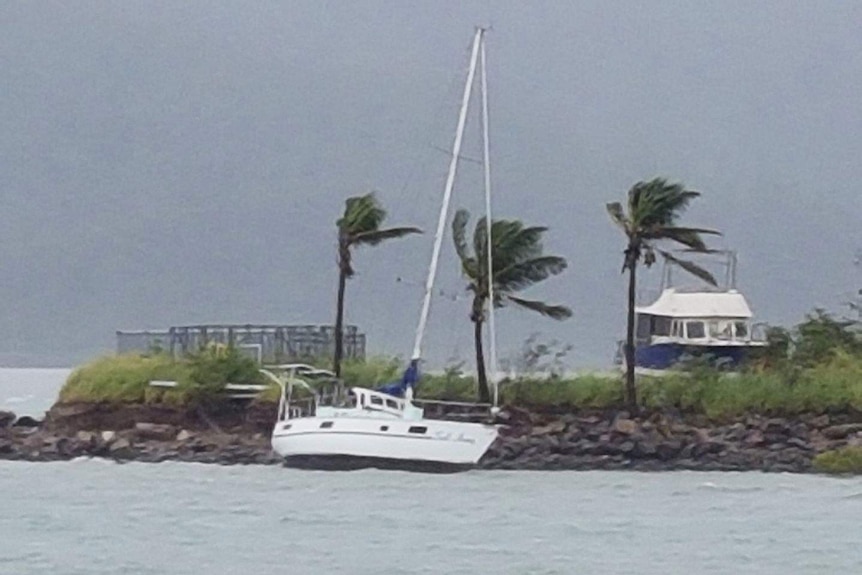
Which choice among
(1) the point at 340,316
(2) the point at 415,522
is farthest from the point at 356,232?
(2) the point at 415,522

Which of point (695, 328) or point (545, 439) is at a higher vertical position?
point (695, 328)

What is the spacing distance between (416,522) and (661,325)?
32.0 meters

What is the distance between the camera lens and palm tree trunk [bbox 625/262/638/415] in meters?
67.4

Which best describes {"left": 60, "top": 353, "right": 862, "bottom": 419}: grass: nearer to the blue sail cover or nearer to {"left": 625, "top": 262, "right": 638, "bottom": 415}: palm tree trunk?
{"left": 625, "top": 262, "right": 638, "bottom": 415}: palm tree trunk

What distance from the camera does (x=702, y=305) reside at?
8181cm

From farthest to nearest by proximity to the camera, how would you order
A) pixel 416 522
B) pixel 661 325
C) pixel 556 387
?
pixel 661 325
pixel 556 387
pixel 416 522

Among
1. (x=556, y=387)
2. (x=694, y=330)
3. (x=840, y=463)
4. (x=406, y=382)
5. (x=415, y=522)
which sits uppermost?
(x=694, y=330)

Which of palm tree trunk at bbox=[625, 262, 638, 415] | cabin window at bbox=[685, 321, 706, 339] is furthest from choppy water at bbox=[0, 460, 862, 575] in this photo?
cabin window at bbox=[685, 321, 706, 339]

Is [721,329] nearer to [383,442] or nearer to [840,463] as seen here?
[840,463]

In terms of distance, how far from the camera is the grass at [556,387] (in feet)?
222

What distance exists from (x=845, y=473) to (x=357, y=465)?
1166cm

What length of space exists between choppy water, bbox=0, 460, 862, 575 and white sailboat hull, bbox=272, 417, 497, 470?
43 centimetres

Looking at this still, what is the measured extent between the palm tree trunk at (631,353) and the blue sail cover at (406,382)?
704 cm

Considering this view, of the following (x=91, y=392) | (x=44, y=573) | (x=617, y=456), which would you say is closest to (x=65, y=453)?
(x=91, y=392)
